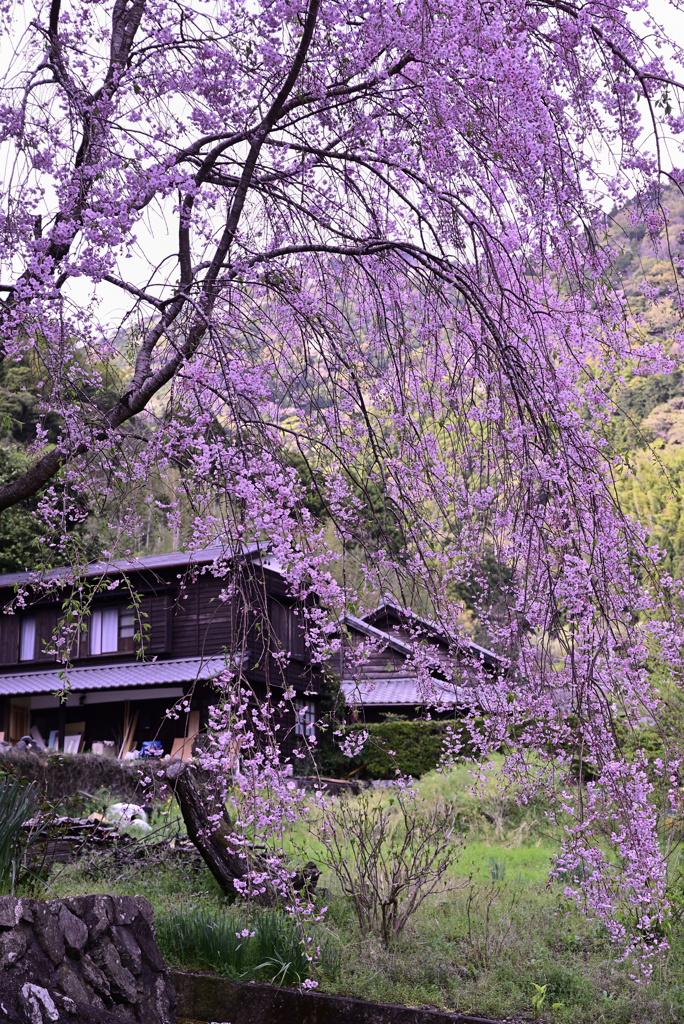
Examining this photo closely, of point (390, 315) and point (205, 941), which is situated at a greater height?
point (390, 315)

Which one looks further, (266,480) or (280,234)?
(280,234)

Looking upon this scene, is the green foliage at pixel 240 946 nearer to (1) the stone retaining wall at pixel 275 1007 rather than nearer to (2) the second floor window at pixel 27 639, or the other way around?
(1) the stone retaining wall at pixel 275 1007

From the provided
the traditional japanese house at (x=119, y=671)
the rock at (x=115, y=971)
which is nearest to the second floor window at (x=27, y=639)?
the traditional japanese house at (x=119, y=671)

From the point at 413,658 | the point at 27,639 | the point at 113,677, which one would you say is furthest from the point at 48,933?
the point at 27,639

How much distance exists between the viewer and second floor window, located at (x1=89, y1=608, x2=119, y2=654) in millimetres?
18719

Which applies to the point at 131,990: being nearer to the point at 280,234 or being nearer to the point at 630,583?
the point at 630,583

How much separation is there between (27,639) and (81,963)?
686 inches

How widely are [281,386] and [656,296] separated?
6.26 ft

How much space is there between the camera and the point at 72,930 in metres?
3.45

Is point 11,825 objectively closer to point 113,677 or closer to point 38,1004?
point 38,1004

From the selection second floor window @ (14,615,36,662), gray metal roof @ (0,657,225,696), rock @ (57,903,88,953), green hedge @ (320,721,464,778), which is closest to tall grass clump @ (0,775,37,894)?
rock @ (57,903,88,953)

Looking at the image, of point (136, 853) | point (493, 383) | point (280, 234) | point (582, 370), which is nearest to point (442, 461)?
point (493, 383)

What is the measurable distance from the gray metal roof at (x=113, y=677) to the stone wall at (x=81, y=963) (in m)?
12.5

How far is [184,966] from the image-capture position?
5.14 metres
